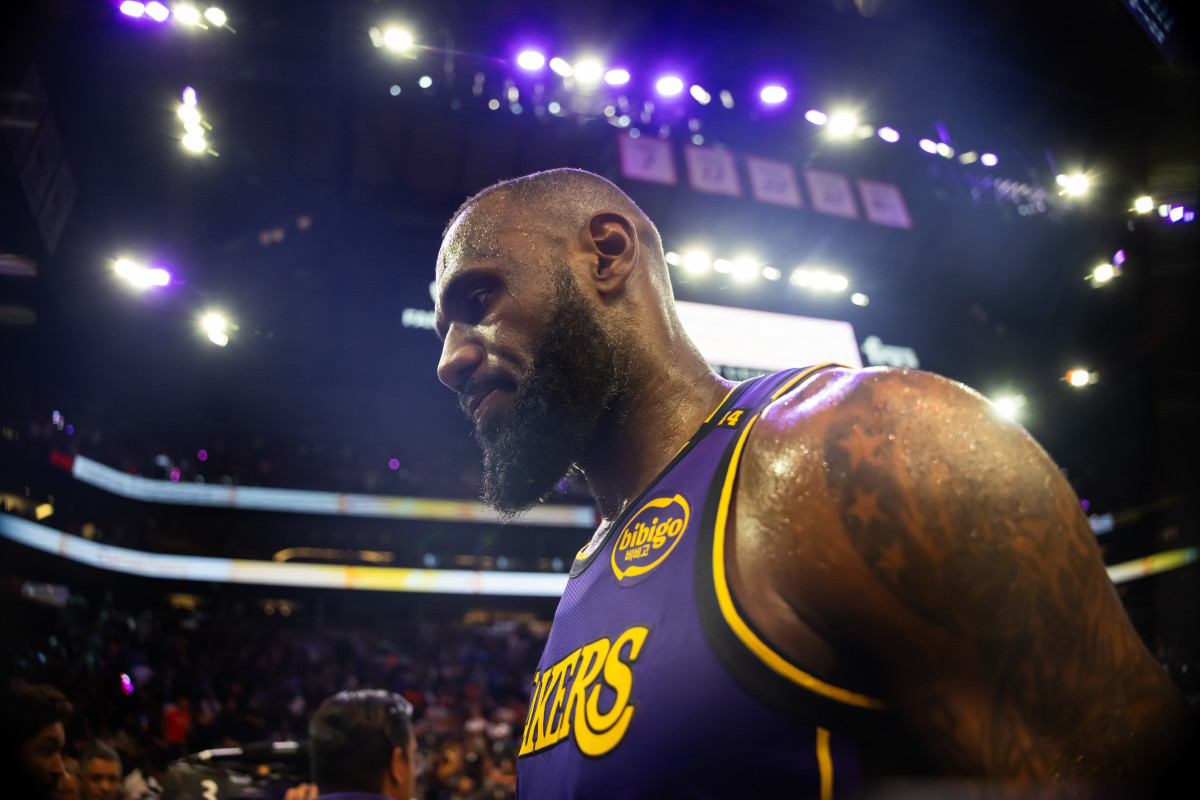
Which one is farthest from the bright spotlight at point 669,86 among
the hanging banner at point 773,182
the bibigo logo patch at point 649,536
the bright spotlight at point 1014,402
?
the bright spotlight at point 1014,402

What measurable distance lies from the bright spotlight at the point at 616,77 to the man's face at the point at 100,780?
7.67 m

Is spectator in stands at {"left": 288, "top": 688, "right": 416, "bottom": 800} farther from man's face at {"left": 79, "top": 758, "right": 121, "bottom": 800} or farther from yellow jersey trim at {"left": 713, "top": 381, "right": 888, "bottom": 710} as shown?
yellow jersey trim at {"left": 713, "top": 381, "right": 888, "bottom": 710}

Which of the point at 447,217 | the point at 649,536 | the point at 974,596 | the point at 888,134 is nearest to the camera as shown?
the point at 974,596

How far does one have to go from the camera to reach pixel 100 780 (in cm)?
373

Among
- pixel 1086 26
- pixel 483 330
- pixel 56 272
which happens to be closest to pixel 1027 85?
pixel 1086 26

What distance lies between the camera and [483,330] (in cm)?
147

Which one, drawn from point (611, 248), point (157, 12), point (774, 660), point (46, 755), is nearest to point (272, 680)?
point (46, 755)

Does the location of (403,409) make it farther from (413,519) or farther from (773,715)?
(773,715)

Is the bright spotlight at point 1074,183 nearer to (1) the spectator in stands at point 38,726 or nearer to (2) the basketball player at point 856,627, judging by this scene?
(2) the basketball player at point 856,627

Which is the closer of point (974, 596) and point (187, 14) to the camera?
point (974, 596)

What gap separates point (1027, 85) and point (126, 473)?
22.4m

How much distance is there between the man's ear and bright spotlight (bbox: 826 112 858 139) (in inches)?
307

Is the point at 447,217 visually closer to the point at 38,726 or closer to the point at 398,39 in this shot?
the point at 398,39

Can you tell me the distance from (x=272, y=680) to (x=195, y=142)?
11234 millimetres
